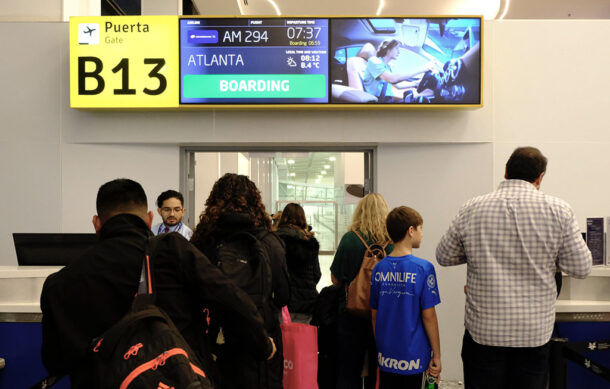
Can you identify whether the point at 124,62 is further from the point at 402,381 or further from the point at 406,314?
the point at 402,381

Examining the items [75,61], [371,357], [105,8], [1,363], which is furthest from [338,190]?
[105,8]

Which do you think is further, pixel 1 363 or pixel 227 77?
pixel 227 77

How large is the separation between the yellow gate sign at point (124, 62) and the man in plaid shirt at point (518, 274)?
9.01 ft

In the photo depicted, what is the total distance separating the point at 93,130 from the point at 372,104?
7.54ft

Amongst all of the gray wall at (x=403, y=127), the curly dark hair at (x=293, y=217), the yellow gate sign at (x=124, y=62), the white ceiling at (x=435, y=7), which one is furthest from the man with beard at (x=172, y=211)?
the white ceiling at (x=435, y=7)

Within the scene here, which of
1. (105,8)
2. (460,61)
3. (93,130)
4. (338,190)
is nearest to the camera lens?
(460,61)

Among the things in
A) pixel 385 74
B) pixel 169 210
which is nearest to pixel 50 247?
pixel 169 210

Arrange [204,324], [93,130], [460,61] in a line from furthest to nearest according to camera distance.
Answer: [93,130], [460,61], [204,324]

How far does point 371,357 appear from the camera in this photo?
9.14ft

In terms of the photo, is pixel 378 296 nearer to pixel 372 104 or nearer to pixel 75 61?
pixel 372 104

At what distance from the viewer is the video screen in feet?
12.9

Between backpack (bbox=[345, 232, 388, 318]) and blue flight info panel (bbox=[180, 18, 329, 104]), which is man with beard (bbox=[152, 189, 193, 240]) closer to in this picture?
blue flight info panel (bbox=[180, 18, 329, 104])

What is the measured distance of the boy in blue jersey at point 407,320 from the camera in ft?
7.31

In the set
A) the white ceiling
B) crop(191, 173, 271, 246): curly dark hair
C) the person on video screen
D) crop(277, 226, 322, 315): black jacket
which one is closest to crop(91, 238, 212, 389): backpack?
crop(191, 173, 271, 246): curly dark hair
